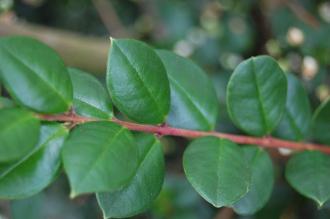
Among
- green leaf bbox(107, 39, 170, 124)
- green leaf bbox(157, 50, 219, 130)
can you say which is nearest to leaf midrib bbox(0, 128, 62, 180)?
green leaf bbox(107, 39, 170, 124)

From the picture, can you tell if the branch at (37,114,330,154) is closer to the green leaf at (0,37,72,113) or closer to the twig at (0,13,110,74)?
the green leaf at (0,37,72,113)

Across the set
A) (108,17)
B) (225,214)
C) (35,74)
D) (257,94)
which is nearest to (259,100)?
(257,94)

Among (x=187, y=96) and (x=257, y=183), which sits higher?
(x=187, y=96)

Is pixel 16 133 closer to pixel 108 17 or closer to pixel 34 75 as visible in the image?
pixel 34 75

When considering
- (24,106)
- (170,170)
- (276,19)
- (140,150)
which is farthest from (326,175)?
(276,19)

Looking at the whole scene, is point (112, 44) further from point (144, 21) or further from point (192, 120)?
point (144, 21)

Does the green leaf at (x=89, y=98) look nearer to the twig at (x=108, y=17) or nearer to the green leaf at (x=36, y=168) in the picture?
the green leaf at (x=36, y=168)
